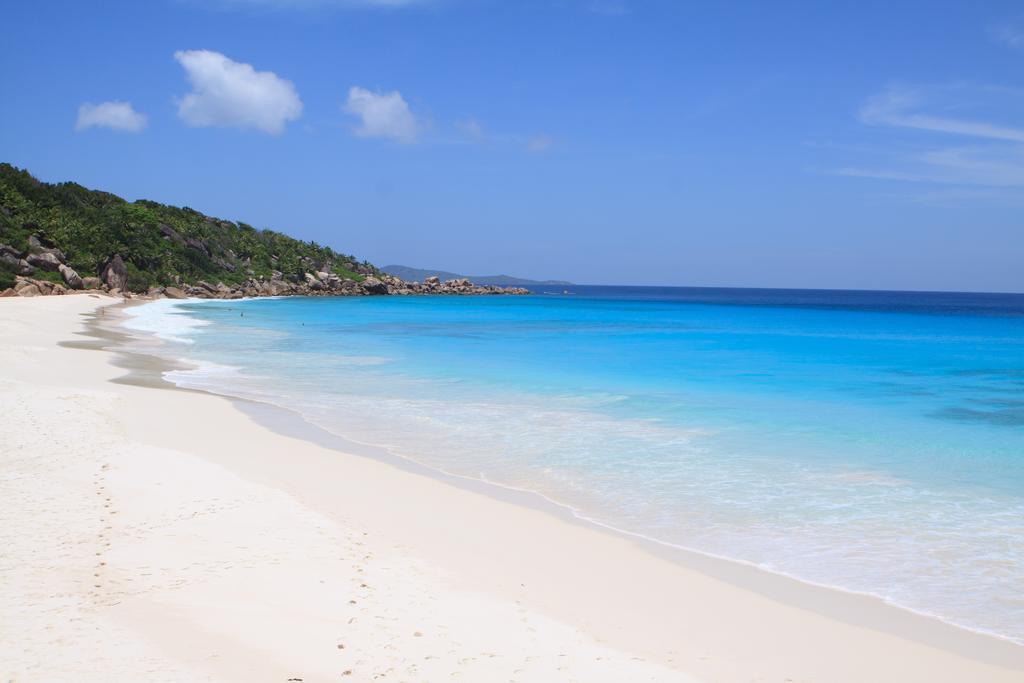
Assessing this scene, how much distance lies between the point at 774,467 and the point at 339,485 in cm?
625

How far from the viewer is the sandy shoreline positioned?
444cm

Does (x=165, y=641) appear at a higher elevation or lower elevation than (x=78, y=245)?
lower

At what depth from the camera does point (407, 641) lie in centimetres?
468

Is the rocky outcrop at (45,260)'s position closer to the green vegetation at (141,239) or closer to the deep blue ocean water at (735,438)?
the green vegetation at (141,239)

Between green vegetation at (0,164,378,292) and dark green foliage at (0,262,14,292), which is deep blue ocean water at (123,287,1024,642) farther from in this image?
green vegetation at (0,164,378,292)

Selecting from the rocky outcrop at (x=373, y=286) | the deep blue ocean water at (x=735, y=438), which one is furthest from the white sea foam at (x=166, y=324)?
the rocky outcrop at (x=373, y=286)

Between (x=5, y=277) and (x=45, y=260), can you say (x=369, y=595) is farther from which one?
(x=45, y=260)

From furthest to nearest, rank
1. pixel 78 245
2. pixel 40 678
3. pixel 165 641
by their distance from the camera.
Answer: pixel 78 245 < pixel 165 641 < pixel 40 678

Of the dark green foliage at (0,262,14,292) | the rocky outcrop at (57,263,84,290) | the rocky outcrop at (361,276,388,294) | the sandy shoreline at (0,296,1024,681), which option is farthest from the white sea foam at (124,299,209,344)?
the rocky outcrop at (361,276,388,294)

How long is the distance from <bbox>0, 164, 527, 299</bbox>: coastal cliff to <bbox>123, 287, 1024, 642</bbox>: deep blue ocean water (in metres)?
24.9

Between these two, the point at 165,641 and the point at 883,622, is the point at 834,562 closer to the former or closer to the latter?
the point at 883,622

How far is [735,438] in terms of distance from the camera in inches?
497

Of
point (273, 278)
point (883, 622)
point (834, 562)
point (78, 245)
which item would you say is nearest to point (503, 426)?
point (834, 562)

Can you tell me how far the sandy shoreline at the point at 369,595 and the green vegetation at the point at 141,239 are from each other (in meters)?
40.1
